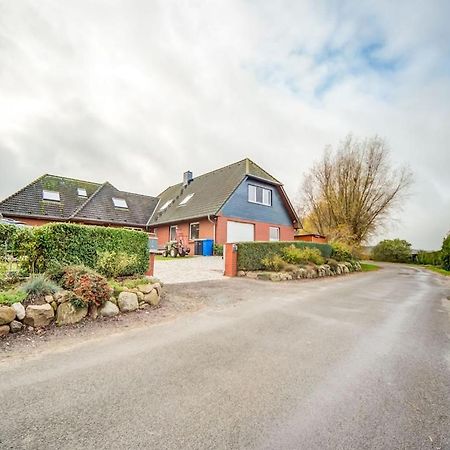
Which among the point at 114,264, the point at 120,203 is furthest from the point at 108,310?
the point at 120,203

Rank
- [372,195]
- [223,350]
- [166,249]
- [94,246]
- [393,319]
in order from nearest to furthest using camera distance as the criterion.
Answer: [223,350] < [393,319] < [94,246] < [166,249] < [372,195]

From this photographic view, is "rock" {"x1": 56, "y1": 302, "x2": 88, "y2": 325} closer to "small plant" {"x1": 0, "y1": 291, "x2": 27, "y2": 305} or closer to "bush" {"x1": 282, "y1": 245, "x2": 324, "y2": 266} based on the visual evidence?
"small plant" {"x1": 0, "y1": 291, "x2": 27, "y2": 305}

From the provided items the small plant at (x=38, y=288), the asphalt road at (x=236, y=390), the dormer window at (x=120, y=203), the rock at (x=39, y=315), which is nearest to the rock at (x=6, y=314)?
the rock at (x=39, y=315)

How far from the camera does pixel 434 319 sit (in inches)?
230

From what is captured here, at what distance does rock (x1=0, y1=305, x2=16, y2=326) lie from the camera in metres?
3.91

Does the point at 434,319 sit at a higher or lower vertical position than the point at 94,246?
lower

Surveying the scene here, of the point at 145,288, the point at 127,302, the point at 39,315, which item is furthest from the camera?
Result: the point at 145,288

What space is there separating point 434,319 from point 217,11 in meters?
10.8

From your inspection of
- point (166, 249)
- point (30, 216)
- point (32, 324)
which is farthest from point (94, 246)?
point (30, 216)

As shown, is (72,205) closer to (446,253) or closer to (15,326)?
(15,326)

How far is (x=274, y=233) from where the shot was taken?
2233cm

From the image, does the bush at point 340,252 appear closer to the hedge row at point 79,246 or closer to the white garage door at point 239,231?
the white garage door at point 239,231

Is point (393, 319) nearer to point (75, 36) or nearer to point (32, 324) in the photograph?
point (32, 324)

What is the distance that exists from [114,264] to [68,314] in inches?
87.3
